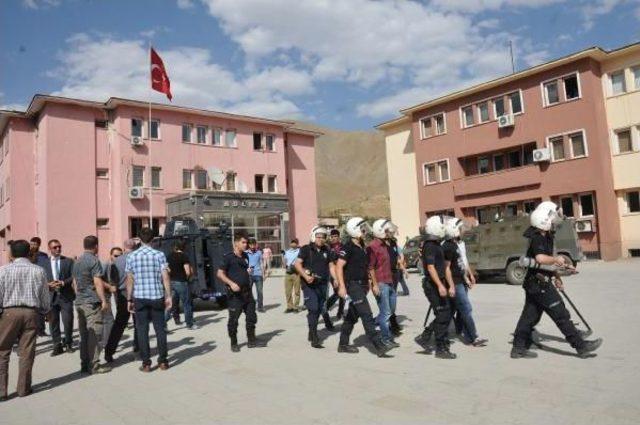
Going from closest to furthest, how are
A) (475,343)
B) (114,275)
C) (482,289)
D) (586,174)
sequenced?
(475,343) → (114,275) → (482,289) → (586,174)

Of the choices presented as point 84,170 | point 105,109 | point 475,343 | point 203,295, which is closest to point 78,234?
point 84,170

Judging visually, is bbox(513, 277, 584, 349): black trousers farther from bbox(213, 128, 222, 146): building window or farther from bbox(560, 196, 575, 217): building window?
bbox(213, 128, 222, 146): building window

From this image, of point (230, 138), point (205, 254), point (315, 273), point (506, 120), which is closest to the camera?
point (315, 273)

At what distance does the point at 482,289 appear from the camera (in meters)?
15.6

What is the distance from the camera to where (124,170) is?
29969 millimetres

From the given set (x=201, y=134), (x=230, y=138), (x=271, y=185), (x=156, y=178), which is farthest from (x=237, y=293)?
(x=271, y=185)

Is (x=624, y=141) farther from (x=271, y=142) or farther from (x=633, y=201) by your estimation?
(x=271, y=142)

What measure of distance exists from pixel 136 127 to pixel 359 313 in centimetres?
2659

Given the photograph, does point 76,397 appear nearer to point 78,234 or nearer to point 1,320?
point 1,320

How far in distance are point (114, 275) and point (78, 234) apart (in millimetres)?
22817

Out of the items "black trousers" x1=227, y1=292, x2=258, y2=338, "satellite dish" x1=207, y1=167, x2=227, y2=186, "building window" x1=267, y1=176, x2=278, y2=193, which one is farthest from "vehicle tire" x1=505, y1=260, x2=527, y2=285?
"building window" x1=267, y1=176, x2=278, y2=193

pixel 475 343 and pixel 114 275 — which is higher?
pixel 114 275

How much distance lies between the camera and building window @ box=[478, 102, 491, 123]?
3039 centimetres

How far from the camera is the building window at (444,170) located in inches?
1278
